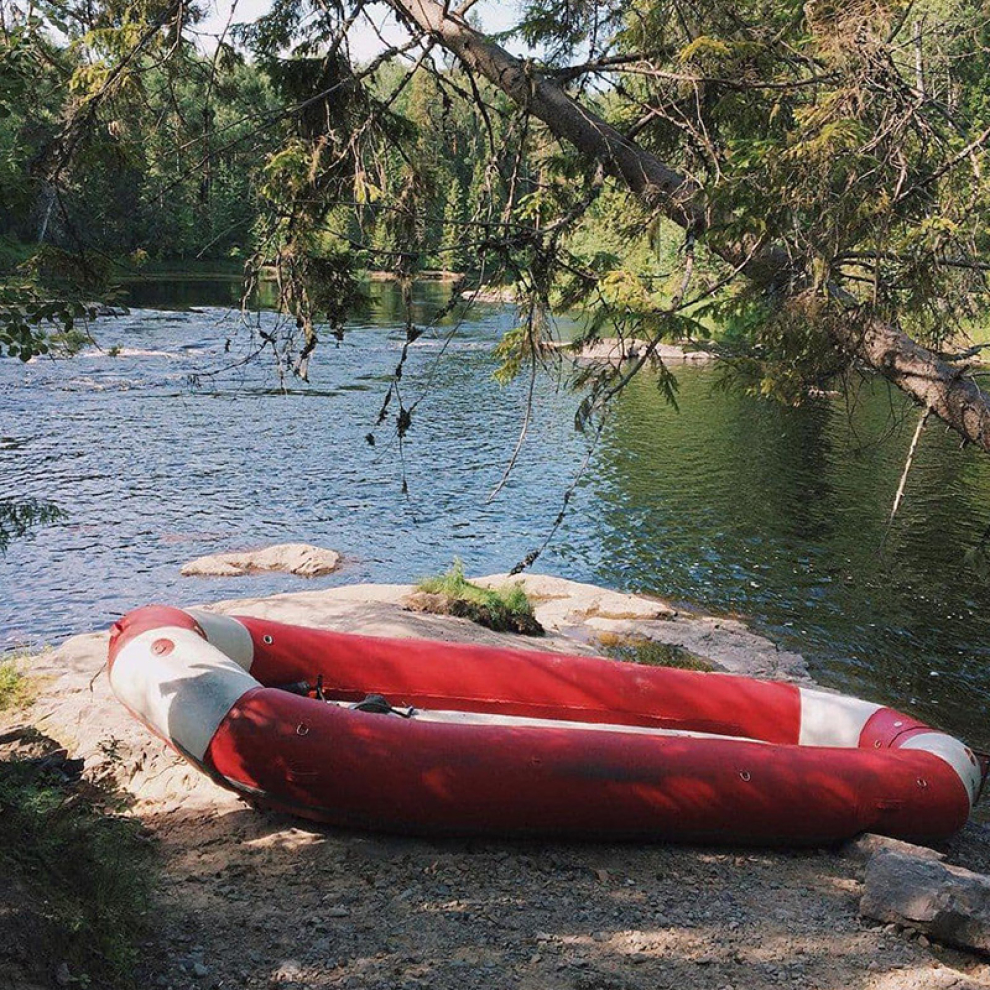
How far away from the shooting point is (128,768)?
6496 millimetres

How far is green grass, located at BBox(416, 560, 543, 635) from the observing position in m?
10.8

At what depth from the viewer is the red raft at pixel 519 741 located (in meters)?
5.73

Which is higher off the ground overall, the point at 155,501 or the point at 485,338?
the point at 485,338

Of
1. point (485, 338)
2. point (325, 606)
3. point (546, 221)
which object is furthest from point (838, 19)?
point (485, 338)

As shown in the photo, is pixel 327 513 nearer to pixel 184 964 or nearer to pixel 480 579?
pixel 480 579

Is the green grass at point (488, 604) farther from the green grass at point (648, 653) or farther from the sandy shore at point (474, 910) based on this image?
the sandy shore at point (474, 910)

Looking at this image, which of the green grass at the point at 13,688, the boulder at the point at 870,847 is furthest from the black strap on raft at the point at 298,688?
the boulder at the point at 870,847

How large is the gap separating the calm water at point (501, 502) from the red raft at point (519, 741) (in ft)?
10.0

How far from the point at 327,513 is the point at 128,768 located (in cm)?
980

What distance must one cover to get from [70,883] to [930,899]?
3.99 metres

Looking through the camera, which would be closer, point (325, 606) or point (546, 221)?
point (546, 221)

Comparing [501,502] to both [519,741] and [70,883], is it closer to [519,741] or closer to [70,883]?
[519,741]

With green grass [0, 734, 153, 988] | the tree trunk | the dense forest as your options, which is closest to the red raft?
green grass [0, 734, 153, 988]

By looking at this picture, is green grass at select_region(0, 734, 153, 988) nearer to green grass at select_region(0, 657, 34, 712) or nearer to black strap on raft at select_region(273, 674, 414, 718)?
black strap on raft at select_region(273, 674, 414, 718)
